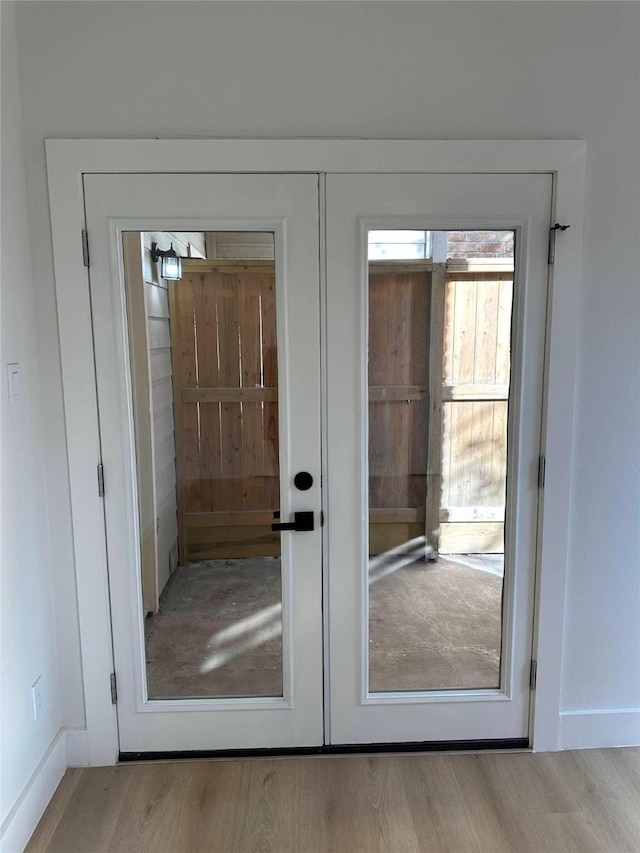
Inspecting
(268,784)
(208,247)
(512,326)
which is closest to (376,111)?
(208,247)

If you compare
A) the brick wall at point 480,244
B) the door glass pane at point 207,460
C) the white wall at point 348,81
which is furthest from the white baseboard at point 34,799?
the brick wall at point 480,244

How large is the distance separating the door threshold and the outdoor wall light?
1.69 meters

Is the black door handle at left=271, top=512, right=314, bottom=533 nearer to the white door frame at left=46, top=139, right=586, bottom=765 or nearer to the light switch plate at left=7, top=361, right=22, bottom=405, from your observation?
the white door frame at left=46, top=139, right=586, bottom=765

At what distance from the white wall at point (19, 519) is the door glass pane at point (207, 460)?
31 cm

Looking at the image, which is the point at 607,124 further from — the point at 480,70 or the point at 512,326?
the point at 512,326

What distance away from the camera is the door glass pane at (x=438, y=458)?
1934 mm

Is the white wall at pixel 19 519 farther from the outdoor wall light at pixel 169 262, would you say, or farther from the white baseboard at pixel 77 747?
the outdoor wall light at pixel 169 262

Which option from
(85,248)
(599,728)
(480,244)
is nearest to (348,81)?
(480,244)

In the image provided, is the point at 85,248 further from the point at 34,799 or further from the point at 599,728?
the point at 599,728

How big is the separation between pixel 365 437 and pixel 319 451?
0.54 ft

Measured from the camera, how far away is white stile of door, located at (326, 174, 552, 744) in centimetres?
184

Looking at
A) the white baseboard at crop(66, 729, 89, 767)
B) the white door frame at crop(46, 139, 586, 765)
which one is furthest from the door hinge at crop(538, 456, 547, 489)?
the white baseboard at crop(66, 729, 89, 767)

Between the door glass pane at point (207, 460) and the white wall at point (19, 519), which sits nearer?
the white wall at point (19, 519)

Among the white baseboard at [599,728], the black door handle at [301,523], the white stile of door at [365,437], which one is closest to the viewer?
the white stile of door at [365,437]
